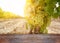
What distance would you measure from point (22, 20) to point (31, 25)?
0.11 m

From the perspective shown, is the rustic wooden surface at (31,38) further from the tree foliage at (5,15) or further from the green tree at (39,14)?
the tree foliage at (5,15)

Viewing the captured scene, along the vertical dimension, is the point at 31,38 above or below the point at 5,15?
below

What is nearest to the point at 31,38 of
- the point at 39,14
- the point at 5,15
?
the point at 39,14

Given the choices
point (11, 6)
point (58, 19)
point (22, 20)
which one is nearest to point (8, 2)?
point (11, 6)

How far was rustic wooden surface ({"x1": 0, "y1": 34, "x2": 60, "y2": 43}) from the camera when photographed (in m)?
2.41

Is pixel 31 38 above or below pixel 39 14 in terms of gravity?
below

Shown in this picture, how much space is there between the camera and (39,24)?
2.43 meters

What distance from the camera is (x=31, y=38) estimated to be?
2.41 metres

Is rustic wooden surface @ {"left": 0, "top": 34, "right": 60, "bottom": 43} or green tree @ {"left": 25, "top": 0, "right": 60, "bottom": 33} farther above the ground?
green tree @ {"left": 25, "top": 0, "right": 60, "bottom": 33}

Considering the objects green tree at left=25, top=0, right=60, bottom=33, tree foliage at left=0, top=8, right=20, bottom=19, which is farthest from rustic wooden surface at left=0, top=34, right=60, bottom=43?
tree foliage at left=0, top=8, right=20, bottom=19

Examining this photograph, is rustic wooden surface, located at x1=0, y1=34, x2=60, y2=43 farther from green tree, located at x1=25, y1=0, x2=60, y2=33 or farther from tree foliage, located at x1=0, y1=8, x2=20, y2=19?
tree foliage, located at x1=0, y1=8, x2=20, y2=19

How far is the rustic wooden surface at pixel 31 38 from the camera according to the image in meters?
2.41

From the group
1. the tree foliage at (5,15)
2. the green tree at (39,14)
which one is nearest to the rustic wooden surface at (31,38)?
the green tree at (39,14)

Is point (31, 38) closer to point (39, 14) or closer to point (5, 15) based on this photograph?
point (39, 14)
